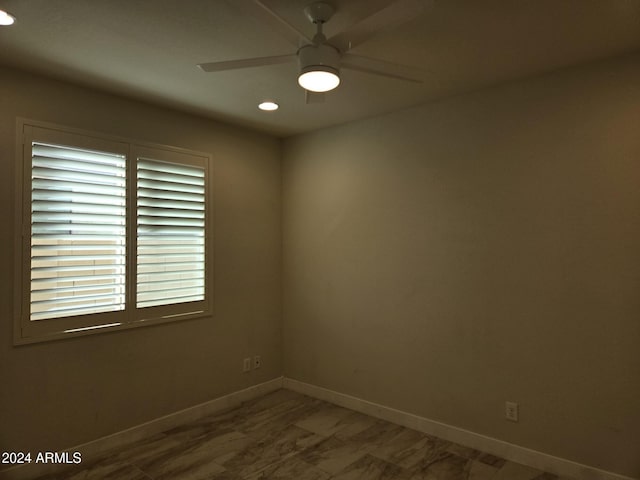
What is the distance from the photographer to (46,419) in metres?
2.74

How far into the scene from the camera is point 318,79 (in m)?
1.92

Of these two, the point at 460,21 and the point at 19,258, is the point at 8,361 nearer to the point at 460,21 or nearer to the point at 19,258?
the point at 19,258

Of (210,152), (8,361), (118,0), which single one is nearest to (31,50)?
(118,0)

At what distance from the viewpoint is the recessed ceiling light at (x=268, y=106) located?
130 inches

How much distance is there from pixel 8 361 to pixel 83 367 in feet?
1.47

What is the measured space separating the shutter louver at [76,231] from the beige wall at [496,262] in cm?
182

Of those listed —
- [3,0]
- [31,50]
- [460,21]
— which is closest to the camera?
[3,0]

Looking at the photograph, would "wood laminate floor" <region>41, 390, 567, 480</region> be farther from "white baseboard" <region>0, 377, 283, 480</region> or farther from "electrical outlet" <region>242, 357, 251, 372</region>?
"electrical outlet" <region>242, 357, 251, 372</region>

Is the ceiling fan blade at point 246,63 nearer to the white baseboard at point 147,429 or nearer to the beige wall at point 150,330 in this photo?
the beige wall at point 150,330

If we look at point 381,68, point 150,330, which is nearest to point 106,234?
point 150,330

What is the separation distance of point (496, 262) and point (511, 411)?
103 cm

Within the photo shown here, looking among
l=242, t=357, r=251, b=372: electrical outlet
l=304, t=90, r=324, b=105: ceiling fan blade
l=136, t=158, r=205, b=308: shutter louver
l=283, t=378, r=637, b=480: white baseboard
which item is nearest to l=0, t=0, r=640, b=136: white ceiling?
l=304, t=90, r=324, b=105: ceiling fan blade

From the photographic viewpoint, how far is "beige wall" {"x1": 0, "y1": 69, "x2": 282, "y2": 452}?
8.63ft

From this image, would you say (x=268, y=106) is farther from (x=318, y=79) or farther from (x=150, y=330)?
(x=150, y=330)
